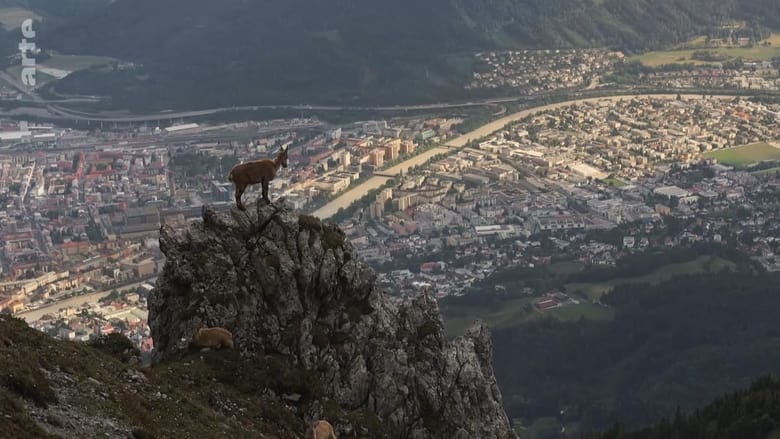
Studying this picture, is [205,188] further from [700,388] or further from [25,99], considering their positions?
[25,99]

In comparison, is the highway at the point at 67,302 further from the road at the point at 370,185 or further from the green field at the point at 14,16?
the green field at the point at 14,16

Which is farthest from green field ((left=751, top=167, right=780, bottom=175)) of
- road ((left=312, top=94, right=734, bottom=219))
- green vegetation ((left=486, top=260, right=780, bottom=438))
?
green vegetation ((left=486, top=260, right=780, bottom=438))

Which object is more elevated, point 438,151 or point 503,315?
point 438,151

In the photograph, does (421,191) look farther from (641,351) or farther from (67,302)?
(67,302)

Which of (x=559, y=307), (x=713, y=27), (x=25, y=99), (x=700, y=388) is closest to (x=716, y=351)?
(x=700, y=388)

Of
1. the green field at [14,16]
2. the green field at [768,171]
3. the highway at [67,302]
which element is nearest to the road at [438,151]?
the highway at [67,302]

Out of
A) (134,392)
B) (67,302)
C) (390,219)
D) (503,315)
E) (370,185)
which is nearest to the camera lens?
(134,392)

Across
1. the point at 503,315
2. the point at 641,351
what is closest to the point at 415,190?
the point at 503,315
